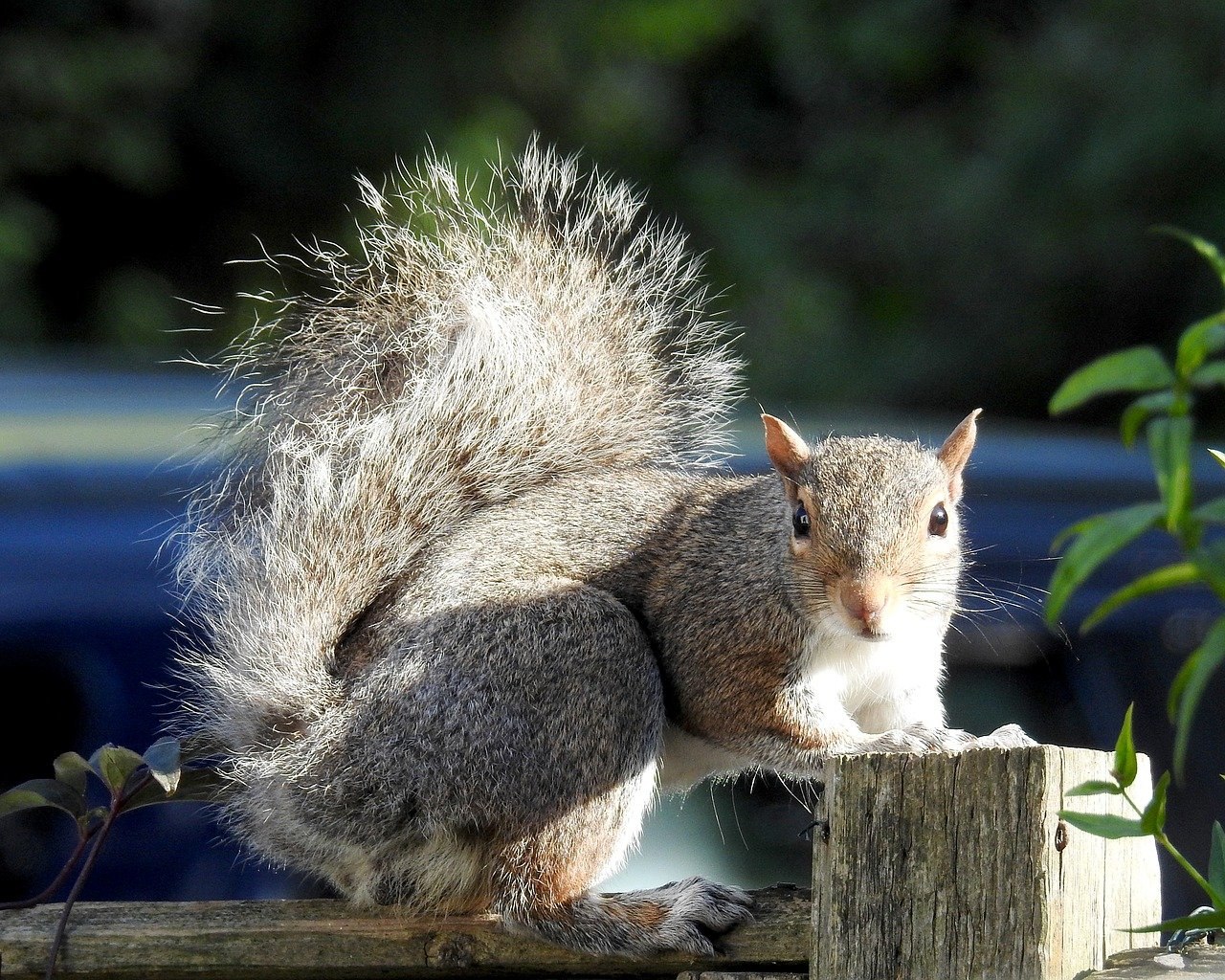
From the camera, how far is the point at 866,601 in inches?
69.9

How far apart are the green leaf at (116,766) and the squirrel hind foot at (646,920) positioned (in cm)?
43

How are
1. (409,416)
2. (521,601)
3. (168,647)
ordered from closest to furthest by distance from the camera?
1. (521,601)
2. (409,416)
3. (168,647)

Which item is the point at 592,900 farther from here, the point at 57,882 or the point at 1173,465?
the point at 1173,465

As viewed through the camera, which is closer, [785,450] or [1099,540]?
[1099,540]

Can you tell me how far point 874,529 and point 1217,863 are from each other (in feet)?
2.21

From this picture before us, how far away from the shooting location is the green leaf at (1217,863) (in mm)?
1218

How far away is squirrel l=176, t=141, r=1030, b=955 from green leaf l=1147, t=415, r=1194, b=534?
0.97m

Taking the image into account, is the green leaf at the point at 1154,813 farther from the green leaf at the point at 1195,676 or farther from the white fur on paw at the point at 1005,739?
the white fur on paw at the point at 1005,739

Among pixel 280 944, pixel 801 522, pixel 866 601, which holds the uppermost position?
pixel 801 522

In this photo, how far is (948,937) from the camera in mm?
1369

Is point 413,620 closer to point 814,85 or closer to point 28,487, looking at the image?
point 28,487

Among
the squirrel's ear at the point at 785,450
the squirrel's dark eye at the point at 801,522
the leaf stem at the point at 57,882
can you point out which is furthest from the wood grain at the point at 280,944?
the squirrel's ear at the point at 785,450

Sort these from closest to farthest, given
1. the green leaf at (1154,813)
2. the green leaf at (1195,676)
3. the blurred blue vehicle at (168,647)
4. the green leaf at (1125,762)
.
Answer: the green leaf at (1195,676) → the green leaf at (1154,813) → the green leaf at (1125,762) → the blurred blue vehicle at (168,647)

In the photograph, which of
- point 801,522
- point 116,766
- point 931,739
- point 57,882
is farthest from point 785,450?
point 57,882
